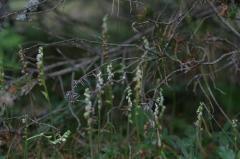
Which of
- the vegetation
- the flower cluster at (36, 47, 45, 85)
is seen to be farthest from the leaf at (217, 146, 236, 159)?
the flower cluster at (36, 47, 45, 85)

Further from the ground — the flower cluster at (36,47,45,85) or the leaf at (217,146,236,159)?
the flower cluster at (36,47,45,85)

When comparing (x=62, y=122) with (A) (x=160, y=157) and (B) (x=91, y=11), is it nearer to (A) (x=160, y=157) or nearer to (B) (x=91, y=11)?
(A) (x=160, y=157)

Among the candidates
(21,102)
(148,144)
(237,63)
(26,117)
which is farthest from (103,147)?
(21,102)

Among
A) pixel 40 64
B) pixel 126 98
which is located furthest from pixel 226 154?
pixel 40 64

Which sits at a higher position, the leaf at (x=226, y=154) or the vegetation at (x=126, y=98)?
the vegetation at (x=126, y=98)

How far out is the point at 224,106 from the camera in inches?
187

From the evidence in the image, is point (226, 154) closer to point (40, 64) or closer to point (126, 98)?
point (126, 98)

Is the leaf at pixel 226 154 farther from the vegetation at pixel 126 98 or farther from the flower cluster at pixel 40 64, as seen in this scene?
the flower cluster at pixel 40 64

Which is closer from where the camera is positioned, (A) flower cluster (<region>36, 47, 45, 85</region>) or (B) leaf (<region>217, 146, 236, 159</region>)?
(A) flower cluster (<region>36, 47, 45, 85</region>)

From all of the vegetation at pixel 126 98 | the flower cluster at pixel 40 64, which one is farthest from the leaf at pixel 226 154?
the flower cluster at pixel 40 64

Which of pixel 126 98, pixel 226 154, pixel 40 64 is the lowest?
pixel 226 154

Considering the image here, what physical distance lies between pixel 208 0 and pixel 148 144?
0.84m

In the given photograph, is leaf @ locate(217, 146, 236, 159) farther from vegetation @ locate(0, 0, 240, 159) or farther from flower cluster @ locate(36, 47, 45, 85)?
flower cluster @ locate(36, 47, 45, 85)

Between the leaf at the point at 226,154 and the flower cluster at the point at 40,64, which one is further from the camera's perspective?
the leaf at the point at 226,154
